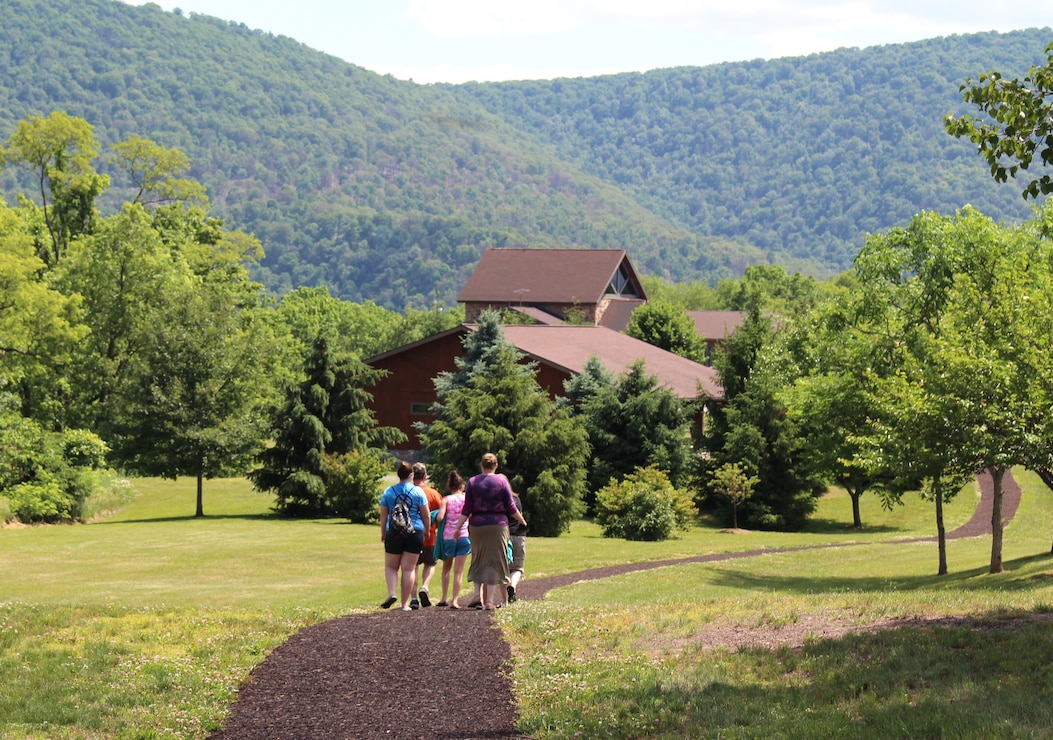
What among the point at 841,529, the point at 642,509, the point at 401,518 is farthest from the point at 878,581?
the point at 841,529

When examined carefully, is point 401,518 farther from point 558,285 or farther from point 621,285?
point 621,285

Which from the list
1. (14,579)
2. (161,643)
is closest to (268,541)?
(14,579)

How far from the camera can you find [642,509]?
130 ft

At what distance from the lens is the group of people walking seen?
16.3 m

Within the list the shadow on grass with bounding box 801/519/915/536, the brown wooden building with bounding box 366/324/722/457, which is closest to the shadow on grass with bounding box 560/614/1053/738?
the shadow on grass with bounding box 801/519/915/536

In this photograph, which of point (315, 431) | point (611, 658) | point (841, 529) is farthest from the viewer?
point (841, 529)

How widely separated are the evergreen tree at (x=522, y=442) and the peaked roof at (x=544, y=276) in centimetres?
6721

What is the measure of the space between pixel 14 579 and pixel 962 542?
29618 millimetres

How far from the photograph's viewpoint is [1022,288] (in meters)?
26.0

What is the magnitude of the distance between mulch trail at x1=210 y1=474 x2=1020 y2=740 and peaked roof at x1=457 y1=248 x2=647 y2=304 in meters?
94.1

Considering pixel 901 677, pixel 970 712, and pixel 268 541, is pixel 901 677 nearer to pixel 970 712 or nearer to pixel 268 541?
pixel 970 712

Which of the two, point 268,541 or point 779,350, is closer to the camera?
point 268,541

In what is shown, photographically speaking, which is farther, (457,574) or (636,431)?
(636,431)

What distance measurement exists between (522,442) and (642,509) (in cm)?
449
